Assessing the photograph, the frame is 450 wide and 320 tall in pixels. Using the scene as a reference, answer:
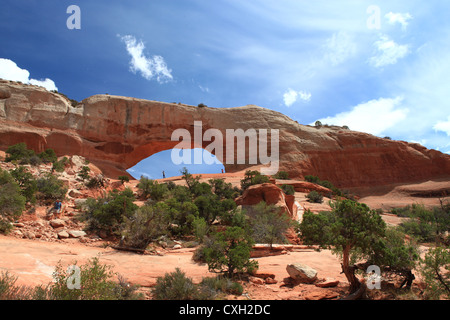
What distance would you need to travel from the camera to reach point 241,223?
13.9 meters

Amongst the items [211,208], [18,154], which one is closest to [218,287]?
[211,208]

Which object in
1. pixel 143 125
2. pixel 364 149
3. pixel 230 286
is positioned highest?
pixel 143 125

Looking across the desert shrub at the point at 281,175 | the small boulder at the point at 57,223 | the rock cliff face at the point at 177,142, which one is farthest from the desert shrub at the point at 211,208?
the rock cliff face at the point at 177,142

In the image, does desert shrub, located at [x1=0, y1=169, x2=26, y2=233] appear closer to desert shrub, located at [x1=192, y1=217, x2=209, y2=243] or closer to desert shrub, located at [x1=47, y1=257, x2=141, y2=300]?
desert shrub, located at [x1=47, y1=257, x2=141, y2=300]

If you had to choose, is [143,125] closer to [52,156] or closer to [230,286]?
[52,156]

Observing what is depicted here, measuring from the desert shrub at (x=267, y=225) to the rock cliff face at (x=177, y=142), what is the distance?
61.8ft

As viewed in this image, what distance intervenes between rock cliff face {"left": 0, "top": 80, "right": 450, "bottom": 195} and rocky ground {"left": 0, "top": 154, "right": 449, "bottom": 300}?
19.5 meters

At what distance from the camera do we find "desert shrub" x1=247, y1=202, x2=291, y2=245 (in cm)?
1279

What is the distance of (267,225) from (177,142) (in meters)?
24.9

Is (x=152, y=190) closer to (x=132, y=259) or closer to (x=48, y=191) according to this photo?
(x=48, y=191)

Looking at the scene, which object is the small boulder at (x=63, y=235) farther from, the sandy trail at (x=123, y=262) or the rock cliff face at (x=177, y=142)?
the rock cliff face at (x=177, y=142)
